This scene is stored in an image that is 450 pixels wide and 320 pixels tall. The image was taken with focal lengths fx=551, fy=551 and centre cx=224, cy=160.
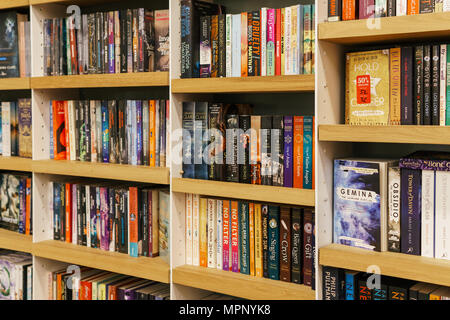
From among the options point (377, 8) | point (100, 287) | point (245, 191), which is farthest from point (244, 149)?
point (100, 287)

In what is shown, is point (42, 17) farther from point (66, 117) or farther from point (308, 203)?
point (308, 203)

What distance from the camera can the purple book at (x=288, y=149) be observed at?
1678 mm

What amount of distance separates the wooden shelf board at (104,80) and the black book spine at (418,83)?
0.81 metres

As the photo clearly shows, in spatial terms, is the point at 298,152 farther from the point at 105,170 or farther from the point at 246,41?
the point at 105,170

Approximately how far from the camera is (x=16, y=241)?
2.32 m

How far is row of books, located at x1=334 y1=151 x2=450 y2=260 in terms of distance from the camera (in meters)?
1.47

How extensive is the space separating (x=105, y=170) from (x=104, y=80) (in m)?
0.33

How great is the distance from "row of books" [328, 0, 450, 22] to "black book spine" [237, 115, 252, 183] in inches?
16.4

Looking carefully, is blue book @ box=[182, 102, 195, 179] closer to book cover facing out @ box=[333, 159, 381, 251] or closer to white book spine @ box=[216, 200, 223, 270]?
white book spine @ box=[216, 200, 223, 270]

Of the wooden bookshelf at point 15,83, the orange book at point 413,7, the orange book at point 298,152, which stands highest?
the orange book at point 413,7

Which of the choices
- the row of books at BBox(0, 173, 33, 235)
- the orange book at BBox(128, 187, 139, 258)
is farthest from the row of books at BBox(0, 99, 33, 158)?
the orange book at BBox(128, 187, 139, 258)

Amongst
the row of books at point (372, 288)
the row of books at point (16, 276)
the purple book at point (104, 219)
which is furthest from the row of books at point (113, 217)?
the row of books at point (372, 288)

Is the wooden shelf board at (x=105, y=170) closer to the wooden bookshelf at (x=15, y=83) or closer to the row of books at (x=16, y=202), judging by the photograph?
the row of books at (x=16, y=202)
